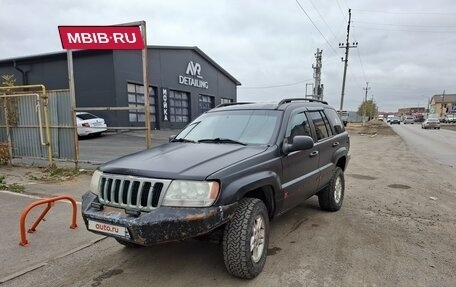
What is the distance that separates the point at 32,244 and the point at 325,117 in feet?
15.6

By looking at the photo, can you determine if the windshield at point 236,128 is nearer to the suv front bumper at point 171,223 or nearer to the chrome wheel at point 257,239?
the chrome wheel at point 257,239

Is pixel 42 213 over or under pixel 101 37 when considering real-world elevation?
under

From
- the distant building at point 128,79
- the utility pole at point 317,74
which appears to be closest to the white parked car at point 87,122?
the distant building at point 128,79

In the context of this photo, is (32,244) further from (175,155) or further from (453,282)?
(453,282)

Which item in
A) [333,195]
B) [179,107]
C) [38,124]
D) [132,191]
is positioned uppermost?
[179,107]

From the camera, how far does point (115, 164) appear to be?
11.6 ft

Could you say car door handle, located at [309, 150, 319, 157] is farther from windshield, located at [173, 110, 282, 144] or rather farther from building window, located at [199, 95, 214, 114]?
building window, located at [199, 95, 214, 114]

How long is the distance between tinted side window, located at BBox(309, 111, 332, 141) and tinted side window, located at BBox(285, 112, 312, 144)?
0.32 m

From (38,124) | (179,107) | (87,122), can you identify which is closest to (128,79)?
(87,122)

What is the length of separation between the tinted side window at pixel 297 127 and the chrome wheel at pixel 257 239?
45.4 inches

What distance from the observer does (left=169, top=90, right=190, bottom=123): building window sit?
26531 mm

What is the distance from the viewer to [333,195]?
226 inches

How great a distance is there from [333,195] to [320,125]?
1.23 metres

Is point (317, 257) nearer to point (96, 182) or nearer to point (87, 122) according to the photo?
point (96, 182)
